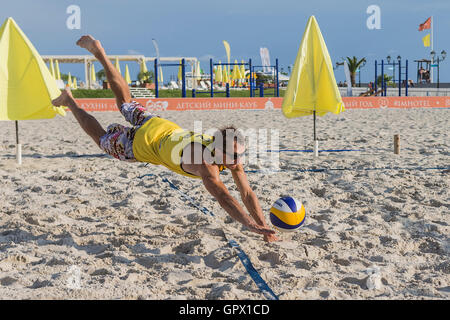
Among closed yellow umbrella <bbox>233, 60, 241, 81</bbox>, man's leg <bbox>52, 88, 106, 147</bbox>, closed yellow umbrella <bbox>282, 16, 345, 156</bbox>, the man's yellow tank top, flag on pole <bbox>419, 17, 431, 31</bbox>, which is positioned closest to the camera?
the man's yellow tank top

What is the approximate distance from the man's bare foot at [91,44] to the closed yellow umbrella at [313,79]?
2998 millimetres

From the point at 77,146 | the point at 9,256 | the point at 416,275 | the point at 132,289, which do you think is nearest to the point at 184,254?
the point at 132,289

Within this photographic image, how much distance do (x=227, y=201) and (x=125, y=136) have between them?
135 cm

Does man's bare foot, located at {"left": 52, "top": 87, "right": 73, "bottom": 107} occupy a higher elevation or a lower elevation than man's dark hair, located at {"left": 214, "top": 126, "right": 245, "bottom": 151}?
higher

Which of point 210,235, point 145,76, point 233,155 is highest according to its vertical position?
point 145,76

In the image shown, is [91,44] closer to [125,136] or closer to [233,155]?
[125,136]

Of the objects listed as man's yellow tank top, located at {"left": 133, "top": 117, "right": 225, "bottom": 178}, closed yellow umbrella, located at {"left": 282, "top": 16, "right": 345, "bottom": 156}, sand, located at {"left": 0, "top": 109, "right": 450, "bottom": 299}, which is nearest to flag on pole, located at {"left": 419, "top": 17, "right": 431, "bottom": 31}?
closed yellow umbrella, located at {"left": 282, "top": 16, "right": 345, "bottom": 156}

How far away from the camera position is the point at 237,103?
702 inches

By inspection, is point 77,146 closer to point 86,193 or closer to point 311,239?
point 86,193

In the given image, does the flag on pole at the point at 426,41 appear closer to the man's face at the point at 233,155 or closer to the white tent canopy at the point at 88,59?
the white tent canopy at the point at 88,59

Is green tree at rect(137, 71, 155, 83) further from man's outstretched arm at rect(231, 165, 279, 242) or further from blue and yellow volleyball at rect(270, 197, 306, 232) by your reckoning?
blue and yellow volleyball at rect(270, 197, 306, 232)

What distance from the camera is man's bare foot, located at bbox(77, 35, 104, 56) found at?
14.7ft

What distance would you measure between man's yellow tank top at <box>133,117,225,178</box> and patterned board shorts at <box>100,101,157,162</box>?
13cm

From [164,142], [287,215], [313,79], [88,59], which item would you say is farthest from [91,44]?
[88,59]
